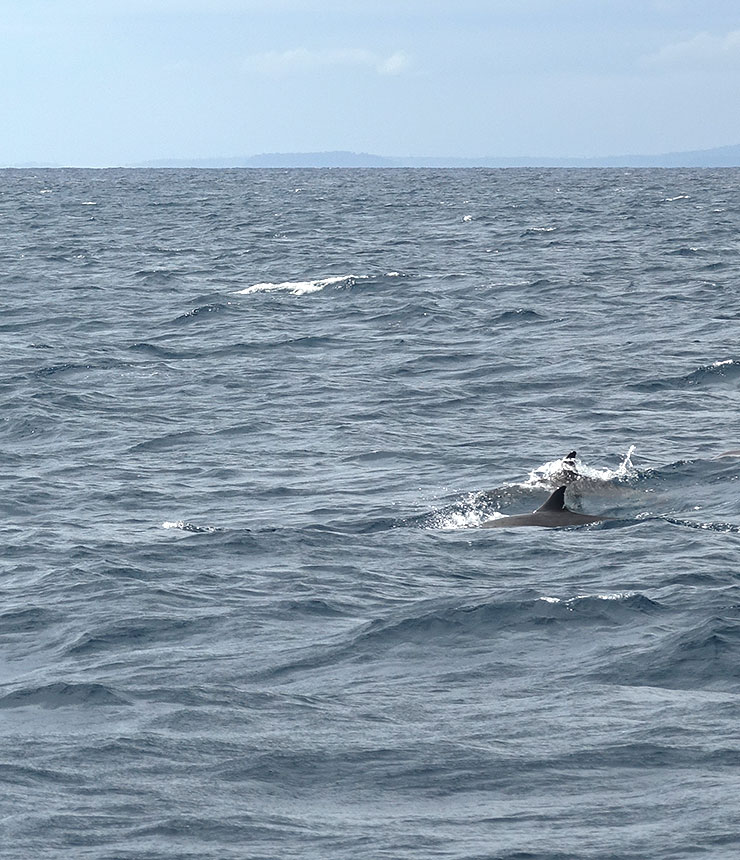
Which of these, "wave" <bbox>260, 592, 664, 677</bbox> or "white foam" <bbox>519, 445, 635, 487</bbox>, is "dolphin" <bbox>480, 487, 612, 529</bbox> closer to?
"white foam" <bbox>519, 445, 635, 487</bbox>

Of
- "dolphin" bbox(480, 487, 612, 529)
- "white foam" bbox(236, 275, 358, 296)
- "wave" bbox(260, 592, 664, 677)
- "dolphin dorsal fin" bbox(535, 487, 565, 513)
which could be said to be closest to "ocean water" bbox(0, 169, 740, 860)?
"wave" bbox(260, 592, 664, 677)

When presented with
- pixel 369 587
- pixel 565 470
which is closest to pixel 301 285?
pixel 565 470

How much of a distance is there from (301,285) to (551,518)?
29.0m

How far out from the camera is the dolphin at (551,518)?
59.6ft

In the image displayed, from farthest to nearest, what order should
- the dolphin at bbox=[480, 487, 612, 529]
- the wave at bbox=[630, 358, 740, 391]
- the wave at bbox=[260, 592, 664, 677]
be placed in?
the wave at bbox=[630, 358, 740, 391] → the dolphin at bbox=[480, 487, 612, 529] → the wave at bbox=[260, 592, 664, 677]

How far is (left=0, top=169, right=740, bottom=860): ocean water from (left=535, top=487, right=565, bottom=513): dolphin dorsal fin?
0.69 m

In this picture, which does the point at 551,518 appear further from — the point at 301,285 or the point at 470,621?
the point at 301,285

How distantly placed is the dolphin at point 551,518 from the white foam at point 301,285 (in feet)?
87.5

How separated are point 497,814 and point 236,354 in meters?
23.5

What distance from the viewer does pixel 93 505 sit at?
19.4 metres

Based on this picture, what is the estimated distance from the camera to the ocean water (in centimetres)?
1027

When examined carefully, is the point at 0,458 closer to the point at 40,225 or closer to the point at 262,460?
the point at 262,460

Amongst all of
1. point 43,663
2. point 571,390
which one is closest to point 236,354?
point 571,390

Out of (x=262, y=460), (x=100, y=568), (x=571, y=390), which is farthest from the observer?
(x=571, y=390)
